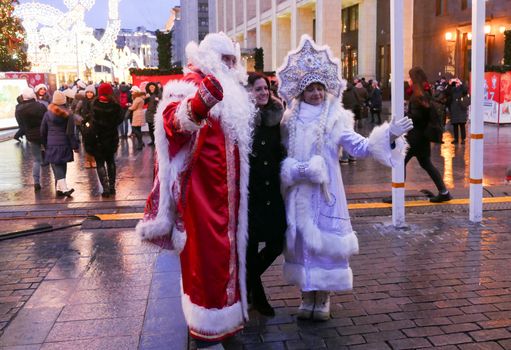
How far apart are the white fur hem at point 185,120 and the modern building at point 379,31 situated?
26992 mm

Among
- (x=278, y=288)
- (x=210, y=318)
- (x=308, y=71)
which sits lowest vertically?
(x=278, y=288)

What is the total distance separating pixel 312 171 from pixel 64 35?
36011 millimetres

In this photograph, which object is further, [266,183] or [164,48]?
[164,48]

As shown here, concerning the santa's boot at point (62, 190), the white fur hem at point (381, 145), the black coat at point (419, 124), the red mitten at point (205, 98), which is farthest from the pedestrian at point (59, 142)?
the red mitten at point (205, 98)

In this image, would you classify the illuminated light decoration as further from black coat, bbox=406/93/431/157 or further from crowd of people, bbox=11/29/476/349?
crowd of people, bbox=11/29/476/349

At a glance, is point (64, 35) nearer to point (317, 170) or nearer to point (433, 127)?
point (433, 127)

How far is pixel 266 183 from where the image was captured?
4.05m

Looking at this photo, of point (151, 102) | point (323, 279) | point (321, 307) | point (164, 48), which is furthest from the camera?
point (164, 48)

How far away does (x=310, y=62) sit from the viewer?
4137 mm

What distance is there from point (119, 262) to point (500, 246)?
3914 millimetres

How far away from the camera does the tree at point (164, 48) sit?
2402cm

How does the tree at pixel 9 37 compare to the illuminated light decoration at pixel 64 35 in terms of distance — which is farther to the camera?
the illuminated light decoration at pixel 64 35

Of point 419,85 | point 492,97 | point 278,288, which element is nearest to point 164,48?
point 492,97

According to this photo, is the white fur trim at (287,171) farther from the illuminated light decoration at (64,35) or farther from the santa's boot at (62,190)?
the illuminated light decoration at (64,35)
